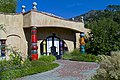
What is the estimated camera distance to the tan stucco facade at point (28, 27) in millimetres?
20172

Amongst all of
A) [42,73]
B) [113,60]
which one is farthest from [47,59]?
[113,60]

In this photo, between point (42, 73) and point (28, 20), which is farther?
point (28, 20)

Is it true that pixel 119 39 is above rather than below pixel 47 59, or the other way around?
above

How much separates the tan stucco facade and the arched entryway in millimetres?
415

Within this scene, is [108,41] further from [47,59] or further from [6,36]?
[6,36]

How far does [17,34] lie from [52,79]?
10.4 m

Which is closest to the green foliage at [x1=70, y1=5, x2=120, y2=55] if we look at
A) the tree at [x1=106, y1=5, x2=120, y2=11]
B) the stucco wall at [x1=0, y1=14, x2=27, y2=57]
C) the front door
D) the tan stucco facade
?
the tan stucco facade

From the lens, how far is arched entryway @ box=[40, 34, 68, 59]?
2350cm

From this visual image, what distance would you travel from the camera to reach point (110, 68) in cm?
523

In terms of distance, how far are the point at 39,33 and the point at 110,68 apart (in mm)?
18167

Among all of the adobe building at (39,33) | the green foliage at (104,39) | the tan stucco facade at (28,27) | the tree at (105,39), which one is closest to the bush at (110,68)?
the adobe building at (39,33)

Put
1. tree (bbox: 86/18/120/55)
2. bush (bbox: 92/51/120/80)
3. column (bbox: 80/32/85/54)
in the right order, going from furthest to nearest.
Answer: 1. column (bbox: 80/32/85/54)
2. tree (bbox: 86/18/120/55)
3. bush (bbox: 92/51/120/80)

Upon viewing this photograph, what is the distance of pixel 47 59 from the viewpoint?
64.8ft

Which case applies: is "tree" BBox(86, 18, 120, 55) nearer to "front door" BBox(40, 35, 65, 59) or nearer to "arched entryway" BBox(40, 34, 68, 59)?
"arched entryway" BBox(40, 34, 68, 59)
